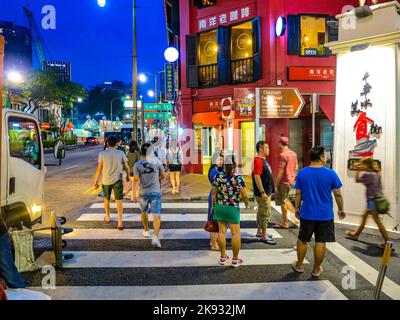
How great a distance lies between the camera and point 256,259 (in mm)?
6410

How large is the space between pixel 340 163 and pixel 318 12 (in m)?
8.50

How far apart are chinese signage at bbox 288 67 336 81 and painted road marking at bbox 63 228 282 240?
8266mm

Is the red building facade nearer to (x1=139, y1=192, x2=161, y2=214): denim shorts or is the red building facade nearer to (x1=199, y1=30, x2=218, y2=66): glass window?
(x1=199, y1=30, x2=218, y2=66): glass window

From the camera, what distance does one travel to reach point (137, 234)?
799 centimetres

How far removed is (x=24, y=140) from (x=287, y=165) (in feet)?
16.6

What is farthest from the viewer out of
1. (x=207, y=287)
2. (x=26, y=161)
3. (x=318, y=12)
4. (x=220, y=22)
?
(x=220, y=22)

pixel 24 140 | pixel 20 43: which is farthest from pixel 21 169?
pixel 20 43

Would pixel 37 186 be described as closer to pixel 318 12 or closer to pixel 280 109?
pixel 280 109

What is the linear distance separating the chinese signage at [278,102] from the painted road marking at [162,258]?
5862mm

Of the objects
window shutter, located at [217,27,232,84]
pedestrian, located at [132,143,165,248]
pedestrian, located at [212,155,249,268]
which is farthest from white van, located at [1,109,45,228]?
window shutter, located at [217,27,232,84]

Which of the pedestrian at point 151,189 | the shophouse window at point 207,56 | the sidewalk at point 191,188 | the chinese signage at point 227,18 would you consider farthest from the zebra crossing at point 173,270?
the chinese signage at point 227,18

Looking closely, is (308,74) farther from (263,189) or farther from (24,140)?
(24,140)

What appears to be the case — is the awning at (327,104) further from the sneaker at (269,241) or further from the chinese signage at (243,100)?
the sneaker at (269,241)
